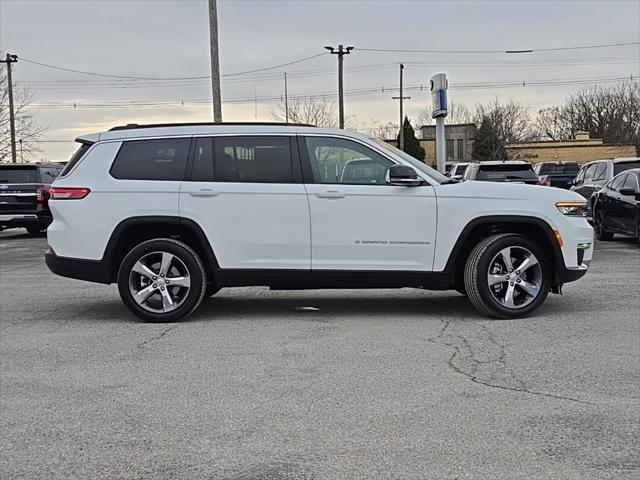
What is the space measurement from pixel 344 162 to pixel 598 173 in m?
12.3

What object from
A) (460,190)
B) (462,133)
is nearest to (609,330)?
(460,190)

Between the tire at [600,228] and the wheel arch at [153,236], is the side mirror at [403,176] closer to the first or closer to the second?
the wheel arch at [153,236]

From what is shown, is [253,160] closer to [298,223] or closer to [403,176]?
[298,223]


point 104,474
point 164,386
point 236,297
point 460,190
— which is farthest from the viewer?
point 236,297

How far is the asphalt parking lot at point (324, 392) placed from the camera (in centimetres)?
399

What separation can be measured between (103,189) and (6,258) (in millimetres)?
8115

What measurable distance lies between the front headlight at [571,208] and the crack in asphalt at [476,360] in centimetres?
142

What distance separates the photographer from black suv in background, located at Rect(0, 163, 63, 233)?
18.3 meters

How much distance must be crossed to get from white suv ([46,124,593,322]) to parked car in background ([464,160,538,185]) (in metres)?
11.0

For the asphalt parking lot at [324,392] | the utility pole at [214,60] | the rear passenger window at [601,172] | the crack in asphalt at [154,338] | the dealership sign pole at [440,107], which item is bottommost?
the crack in asphalt at [154,338]

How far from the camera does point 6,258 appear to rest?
14.5m

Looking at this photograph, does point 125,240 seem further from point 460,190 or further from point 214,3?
point 214,3

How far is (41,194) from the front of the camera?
1841 cm

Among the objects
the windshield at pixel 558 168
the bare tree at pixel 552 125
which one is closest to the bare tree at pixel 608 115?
the bare tree at pixel 552 125
